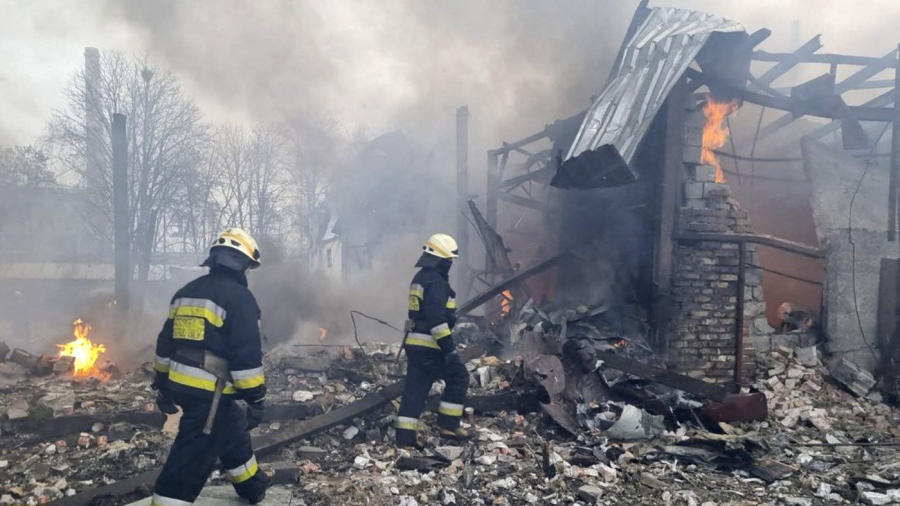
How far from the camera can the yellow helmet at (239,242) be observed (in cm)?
364

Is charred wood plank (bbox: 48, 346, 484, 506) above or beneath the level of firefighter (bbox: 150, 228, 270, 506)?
beneath

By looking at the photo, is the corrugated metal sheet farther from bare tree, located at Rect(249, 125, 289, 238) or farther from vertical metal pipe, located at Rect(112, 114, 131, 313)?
bare tree, located at Rect(249, 125, 289, 238)

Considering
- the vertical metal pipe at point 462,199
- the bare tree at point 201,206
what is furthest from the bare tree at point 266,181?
the vertical metal pipe at point 462,199

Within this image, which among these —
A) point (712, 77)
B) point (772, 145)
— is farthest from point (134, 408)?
point (772, 145)

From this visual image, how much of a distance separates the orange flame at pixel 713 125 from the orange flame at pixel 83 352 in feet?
29.0

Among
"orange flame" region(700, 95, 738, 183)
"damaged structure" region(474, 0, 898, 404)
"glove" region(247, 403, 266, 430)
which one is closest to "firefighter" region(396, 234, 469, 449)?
"glove" region(247, 403, 266, 430)

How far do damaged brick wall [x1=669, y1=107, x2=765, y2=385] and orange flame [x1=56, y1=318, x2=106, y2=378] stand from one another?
7.93 m

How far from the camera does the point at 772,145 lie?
35.1 feet

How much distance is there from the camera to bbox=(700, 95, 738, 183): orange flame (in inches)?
292

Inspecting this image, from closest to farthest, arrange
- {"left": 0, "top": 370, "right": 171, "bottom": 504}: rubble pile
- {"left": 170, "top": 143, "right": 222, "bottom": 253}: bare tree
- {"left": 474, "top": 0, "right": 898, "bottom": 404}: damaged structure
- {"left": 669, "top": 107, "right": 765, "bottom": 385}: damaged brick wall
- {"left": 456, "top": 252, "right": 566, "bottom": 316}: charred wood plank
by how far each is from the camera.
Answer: {"left": 0, "top": 370, "right": 171, "bottom": 504}: rubble pile < {"left": 474, "top": 0, "right": 898, "bottom": 404}: damaged structure < {"left": 669, "top": 107, "right": 765, "bottom": 385}: damaged brick wall < {"left": 456, "top": 252, "right": 566, "bottom": 316}: charred wood plank < {"left": 170, "top": 143, "right": 222, "bottom": 253}: bare tree

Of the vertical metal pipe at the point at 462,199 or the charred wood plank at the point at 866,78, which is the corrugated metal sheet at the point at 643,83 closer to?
the charred wood plank at the point at 866,78

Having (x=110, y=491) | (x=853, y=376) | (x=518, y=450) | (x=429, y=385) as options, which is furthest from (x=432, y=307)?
(x=853, y=376)

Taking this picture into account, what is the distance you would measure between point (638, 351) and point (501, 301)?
375 centimetres

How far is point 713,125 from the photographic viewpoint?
24.6 ft
